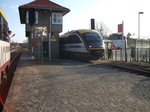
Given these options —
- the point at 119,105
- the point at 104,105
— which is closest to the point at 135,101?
the point at 119,105

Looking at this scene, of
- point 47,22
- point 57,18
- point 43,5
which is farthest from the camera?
point 57,18

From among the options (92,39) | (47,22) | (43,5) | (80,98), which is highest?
(43,5)

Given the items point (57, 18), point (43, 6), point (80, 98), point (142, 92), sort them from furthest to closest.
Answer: point (57, 18), point (43, 6), point (142, 92), point (80, 98)

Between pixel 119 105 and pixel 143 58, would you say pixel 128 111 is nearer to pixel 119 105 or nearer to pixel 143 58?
pixel 119 105

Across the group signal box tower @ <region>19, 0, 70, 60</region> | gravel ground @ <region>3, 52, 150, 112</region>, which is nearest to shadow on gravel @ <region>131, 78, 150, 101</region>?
gravel ground @ <region>3, 52, 150, 112</region>

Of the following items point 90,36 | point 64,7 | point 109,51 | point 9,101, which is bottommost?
point 9,101

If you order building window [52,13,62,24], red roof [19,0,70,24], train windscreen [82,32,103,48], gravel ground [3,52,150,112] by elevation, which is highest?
red roof [19,0,70,24]

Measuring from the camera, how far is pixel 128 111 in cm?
497

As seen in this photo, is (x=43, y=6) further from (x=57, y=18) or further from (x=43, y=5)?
(x=57, y=18)

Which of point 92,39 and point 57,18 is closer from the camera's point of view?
point 92,39

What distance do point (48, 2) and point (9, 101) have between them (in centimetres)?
2296

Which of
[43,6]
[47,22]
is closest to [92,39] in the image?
[47,22]

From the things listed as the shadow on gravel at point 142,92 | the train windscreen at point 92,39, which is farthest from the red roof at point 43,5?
the shadow on gravel at point 142,92

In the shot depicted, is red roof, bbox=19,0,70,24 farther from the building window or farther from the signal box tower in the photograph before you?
the building window
